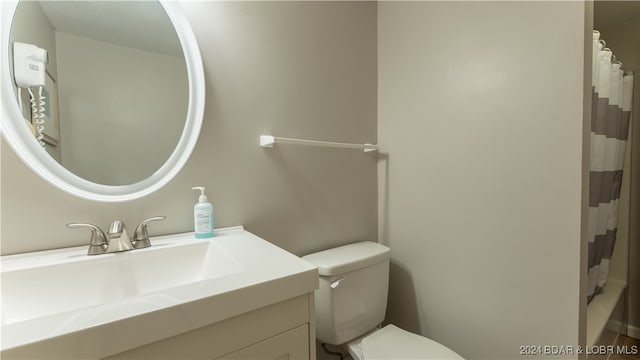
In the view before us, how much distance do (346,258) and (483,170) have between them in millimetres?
672

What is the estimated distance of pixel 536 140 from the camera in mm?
1051

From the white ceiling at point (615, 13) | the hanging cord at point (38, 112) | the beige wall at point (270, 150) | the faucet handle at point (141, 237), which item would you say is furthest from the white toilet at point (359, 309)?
the white ceiling at point (615, 13)

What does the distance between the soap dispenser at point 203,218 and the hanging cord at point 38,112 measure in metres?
0.43

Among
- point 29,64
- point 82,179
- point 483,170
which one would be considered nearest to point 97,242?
point 82,179

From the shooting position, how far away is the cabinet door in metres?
0.56

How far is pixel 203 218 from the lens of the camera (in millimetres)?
923

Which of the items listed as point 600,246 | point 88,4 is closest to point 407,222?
point 600,246

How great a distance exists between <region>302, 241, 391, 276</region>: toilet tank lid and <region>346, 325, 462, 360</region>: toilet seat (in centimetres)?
31

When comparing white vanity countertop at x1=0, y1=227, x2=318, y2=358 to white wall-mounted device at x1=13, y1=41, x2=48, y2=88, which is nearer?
white vanity countertop at x1=0, y1=227, x2=318, y2=358

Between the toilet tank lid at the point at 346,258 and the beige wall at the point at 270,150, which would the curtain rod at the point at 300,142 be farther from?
the toilet tank lid at the point at 346,258

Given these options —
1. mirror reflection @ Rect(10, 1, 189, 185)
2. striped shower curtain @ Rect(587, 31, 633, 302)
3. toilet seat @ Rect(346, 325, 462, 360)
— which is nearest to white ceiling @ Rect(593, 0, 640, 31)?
striped shower curtain @ Rect(587, 31, 633, 302)

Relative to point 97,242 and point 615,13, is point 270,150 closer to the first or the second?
point 97,242

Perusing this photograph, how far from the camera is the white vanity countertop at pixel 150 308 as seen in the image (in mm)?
403

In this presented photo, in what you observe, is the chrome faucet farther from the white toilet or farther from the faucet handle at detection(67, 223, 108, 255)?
the white toilet
